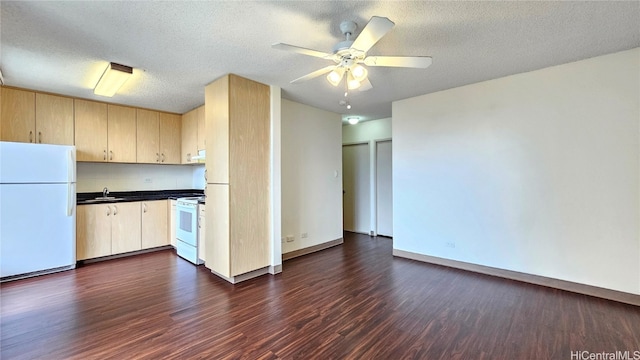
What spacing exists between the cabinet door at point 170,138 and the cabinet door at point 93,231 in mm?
1247

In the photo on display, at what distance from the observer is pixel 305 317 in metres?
2.41

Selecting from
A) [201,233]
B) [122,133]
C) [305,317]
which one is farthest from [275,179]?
[122,133]

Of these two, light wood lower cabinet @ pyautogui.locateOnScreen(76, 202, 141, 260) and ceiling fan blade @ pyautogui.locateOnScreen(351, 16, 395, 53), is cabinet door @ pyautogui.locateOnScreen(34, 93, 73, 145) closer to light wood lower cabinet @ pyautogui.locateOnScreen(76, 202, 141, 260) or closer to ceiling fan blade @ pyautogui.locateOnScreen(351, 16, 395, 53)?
light wood lower cabinet @ pyautogui.locateOnScreen(76, 202, 141, 260)

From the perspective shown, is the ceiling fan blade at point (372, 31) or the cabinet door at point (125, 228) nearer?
the ceiling fan blade at point (372, 31)

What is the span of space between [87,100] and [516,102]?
5.91m

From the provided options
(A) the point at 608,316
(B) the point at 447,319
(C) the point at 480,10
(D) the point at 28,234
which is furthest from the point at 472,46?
(D) the point at 28,234

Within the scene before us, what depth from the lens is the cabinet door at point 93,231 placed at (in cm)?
384

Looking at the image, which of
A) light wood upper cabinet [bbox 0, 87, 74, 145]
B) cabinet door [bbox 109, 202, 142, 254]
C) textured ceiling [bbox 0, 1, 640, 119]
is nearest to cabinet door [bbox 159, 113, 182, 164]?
cabinet door [bbox 109, 202, 142, 254]

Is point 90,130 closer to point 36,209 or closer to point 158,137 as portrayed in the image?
point 158,137

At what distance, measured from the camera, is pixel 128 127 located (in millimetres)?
4461

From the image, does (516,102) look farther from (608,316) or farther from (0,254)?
(0,254)

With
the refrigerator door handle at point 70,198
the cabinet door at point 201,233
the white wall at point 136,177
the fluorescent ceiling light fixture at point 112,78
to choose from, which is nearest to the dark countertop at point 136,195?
the white wall at point 136,177

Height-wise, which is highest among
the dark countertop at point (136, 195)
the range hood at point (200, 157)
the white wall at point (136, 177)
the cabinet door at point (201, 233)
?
the range hood at point (200, 157)

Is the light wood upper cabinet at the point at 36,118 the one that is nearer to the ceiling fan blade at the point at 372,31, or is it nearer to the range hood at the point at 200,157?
the range hood at the point at 200,157
